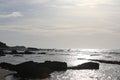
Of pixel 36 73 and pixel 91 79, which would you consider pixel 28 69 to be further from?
pixel 91 79

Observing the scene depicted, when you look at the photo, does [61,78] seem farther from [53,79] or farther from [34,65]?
[34,65]

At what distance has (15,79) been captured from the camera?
3994 cm

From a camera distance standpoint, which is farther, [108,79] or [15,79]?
[108,79]

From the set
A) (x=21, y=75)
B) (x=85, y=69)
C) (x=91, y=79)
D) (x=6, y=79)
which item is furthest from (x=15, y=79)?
(x=85, y=69)

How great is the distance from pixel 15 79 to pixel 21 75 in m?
5.47

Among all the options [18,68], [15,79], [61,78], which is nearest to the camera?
[15,79]

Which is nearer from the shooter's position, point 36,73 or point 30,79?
point 30,79

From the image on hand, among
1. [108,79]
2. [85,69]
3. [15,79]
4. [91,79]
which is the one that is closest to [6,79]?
[15,79]

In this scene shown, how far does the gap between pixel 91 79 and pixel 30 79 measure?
433 inches

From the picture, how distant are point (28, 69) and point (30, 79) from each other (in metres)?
5.27

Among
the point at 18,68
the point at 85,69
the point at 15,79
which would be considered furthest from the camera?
Answer: the point at 85,69

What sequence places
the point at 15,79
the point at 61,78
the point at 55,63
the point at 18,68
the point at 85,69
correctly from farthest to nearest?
1. the point at 85,69
2. the point at 55,63
3. the point at 18,68
4. the point at 61,78
5. the point at 15,79

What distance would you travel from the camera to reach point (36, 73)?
4591cm

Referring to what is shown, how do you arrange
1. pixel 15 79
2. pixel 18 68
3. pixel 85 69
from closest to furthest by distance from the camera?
pixel 15 79
pixel 18 68
pixel 85 69
